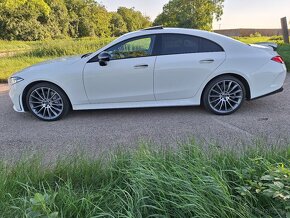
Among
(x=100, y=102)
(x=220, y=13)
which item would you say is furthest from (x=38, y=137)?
(x=220, y=13)

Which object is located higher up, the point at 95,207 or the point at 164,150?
the point at 164,150

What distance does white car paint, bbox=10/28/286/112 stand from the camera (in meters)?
5.03

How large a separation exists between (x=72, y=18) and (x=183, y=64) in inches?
1785

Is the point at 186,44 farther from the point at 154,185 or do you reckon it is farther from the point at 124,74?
the point at 154,185

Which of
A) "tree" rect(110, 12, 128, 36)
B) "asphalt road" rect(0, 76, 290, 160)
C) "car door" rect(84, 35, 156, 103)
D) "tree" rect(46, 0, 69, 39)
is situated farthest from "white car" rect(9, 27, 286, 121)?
"tree" rect(110, 12, 128, 36)

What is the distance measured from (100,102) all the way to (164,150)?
2471mm

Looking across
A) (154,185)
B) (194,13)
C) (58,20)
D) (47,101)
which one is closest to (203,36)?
(47,101)

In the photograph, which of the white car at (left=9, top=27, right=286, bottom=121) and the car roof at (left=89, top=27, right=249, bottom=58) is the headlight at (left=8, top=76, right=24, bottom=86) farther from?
the car roof at (left=89, top=27, right=249, bottom=58)

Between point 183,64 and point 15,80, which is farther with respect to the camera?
point 15,80

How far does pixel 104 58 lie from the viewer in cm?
495

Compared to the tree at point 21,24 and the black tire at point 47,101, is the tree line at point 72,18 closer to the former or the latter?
the tree at point 21,24

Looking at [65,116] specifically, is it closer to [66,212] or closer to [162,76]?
[162,76]

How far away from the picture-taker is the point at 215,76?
509cm

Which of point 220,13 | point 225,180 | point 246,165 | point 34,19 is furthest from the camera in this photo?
point 220,13
